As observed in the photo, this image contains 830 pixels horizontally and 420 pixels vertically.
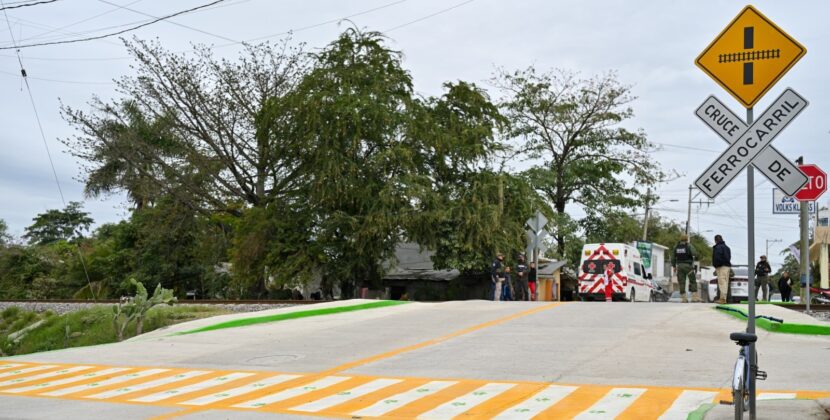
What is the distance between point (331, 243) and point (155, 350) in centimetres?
2248

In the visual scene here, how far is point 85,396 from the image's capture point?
10953 millimetres

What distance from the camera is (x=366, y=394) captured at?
35.1 ft

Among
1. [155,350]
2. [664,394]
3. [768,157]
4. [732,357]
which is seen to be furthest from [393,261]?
[768,157]

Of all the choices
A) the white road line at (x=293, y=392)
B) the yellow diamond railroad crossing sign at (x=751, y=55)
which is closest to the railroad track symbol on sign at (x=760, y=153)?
the yellow diamond railroad crossing sign at (x=751, y=55)

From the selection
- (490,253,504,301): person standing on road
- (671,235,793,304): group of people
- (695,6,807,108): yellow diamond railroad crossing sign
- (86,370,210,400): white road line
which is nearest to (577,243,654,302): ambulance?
(671,235,793,304): group of people

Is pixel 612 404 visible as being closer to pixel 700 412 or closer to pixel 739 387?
pixel 700 412

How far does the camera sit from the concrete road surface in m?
9.87

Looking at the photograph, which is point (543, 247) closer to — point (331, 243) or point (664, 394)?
point (331, 243)

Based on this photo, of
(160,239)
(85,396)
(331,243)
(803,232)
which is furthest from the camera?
(160,239)

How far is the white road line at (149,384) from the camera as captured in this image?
36.1 feet

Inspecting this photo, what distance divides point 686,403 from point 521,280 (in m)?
21.2

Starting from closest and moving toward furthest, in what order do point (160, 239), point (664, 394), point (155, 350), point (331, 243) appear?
point (664, 394), point (155, 350), point (331, 243), point (160, 239)

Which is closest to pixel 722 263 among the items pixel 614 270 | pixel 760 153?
pixel 614 270

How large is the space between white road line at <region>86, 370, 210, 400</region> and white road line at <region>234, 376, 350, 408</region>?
1.91 meters
